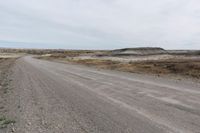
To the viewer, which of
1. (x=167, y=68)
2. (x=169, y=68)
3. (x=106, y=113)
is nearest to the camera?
(x=106, y=113)

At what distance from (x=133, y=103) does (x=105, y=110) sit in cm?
133

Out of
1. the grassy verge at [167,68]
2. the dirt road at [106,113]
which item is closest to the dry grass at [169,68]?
the grassy verge at [167,68]

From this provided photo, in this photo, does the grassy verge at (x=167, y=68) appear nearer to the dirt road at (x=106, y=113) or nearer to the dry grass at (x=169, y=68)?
the dry grass at (x=169, y=68)

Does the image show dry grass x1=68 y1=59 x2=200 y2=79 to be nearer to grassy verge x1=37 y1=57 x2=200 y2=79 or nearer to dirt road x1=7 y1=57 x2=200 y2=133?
grassy verge x1=37 y1=57 x2=200 y2=79

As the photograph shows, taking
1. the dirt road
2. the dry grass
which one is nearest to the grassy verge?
the dry grass

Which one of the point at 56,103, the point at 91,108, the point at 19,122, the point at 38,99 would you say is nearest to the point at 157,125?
the point at 91,108

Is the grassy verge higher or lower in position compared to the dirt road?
lower

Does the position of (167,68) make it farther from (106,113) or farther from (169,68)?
(106,113)

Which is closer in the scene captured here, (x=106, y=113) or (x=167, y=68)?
(x=106, y=113)

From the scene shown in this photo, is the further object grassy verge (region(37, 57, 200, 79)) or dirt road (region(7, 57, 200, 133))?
grassy verge (region(37, 57, 200, 79))

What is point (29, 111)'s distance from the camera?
7.41m

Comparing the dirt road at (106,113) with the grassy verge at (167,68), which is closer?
the dirt road at (106,113)

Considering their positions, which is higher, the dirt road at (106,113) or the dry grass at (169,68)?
the dirt road at (106,113)

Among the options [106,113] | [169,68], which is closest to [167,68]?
[169,68]
